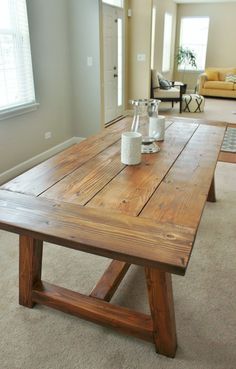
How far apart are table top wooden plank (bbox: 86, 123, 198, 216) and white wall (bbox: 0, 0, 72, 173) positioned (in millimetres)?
1853

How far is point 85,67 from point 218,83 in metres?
4.78

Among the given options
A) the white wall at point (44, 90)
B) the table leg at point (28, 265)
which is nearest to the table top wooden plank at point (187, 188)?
the table leg at point (28, 265)

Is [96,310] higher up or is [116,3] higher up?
[116,3]

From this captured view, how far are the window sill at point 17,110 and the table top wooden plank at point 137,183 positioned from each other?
174 cm

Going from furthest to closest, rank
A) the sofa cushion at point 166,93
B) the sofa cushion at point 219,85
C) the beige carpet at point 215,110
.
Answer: the sofa cushion at point 219,85, the sofa cushion at point 166,93, the beige carpet at point 215,110

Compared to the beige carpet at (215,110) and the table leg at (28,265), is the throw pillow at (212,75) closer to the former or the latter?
the beige carpet at (215,110)

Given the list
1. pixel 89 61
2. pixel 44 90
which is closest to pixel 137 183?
pixel 44 90

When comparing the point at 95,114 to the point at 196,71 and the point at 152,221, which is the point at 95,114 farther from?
the point at 196,71

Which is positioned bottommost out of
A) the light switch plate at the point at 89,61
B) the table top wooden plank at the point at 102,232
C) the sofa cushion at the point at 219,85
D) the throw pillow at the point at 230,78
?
the table top wooden plank at the point at 102,232

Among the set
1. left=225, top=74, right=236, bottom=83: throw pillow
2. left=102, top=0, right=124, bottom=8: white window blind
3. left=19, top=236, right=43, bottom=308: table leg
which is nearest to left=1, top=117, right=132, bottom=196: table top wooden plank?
left=19, top=236, right=43, bottom=308: table leg

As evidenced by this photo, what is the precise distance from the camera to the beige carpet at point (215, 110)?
19.5ft

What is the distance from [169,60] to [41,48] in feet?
19.6

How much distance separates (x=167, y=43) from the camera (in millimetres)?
8086

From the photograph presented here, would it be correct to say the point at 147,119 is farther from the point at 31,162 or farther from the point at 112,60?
the point at 112,60
